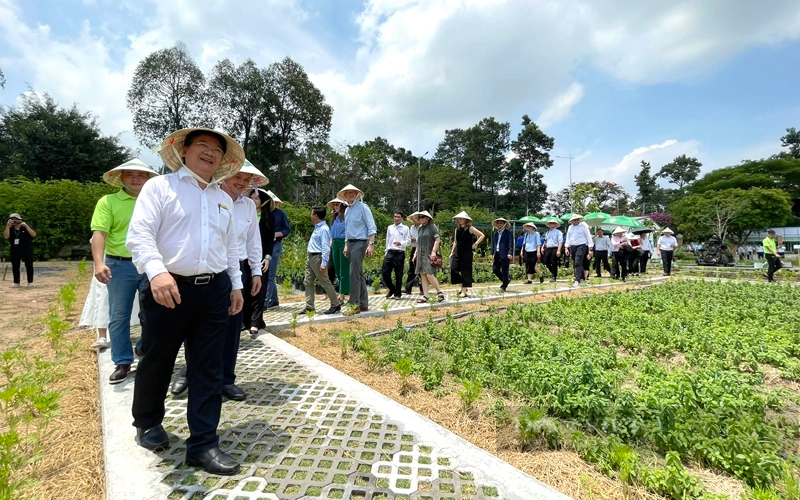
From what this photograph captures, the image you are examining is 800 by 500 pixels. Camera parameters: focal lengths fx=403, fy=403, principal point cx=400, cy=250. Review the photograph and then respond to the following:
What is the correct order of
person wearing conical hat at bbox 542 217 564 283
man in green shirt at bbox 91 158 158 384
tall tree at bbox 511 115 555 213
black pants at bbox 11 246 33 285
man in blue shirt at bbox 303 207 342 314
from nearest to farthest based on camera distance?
man in green shirt at bbox 91 158 158 384
man in blue shirt at bbox 303 207 342 314
black pants at bbox 11 246 33 285
person wearing conical hat at bbox 542 217 564 283
tall tree at bbox 511 115 555 213

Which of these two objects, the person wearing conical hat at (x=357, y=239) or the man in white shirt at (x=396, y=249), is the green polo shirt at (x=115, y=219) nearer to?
the person wearing conical hat at (x=357, y=239)

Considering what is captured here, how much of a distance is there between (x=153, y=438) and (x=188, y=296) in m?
0.86

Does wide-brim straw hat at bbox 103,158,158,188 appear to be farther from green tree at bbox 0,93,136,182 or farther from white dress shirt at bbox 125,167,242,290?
green tree at bbox 0,93,136,182

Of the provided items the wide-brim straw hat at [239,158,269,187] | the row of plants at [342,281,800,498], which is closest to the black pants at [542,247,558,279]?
the row of plants at [342,281,800,498]

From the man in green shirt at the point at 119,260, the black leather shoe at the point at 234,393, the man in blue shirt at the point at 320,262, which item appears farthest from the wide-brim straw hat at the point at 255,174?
the man in blue shirt at the point at 320,262

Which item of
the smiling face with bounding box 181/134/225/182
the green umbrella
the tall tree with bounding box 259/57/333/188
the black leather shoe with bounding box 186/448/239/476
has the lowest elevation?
the black leather shoe with bounding box 186/448/239/476

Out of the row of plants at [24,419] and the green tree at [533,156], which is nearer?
the row of plants at [24,419]

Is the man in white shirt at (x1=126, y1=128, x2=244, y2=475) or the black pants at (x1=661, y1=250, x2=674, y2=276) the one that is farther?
the black pants at (x1=661, y1=250, x2=674, y2=276)

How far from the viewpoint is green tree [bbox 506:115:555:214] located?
53594 millimetres

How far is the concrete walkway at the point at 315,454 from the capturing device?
191 centimetres

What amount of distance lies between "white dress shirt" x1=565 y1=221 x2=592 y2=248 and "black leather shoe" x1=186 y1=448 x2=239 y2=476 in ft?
32.1

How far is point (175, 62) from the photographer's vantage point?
101 feet

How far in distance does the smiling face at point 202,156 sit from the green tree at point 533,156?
54.5m

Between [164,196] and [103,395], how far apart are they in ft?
6.24
